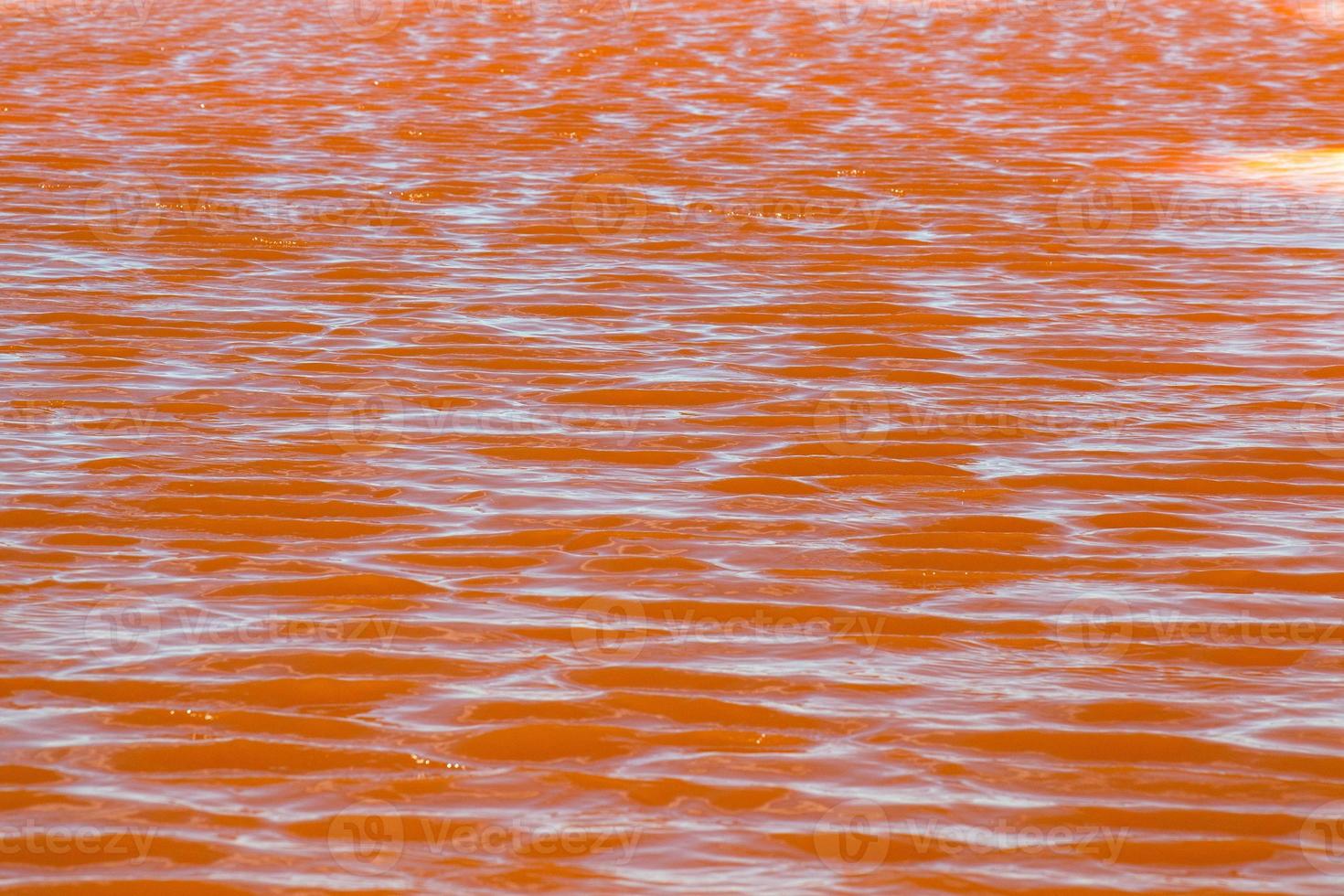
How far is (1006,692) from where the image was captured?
3779mm

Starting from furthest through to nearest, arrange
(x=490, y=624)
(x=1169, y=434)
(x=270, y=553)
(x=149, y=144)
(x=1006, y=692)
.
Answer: (x=149, y=144)
(x=1169, y=434)
(x=270, y=553)
(x=490, y=624)
(x=1006, y=692)

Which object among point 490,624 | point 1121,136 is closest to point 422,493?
point 490,624

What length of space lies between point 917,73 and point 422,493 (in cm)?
885

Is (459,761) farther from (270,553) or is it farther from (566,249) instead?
(566,249)
